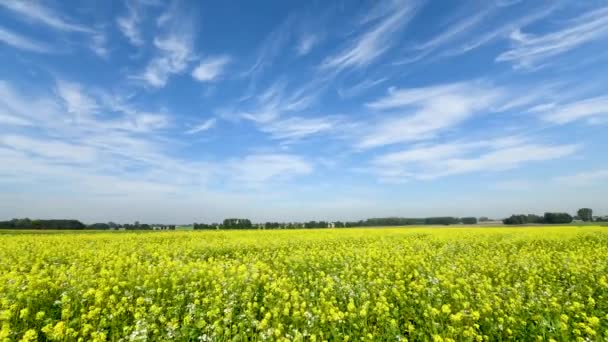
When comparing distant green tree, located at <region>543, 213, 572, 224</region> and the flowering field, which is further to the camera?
distant green tree, located at <region>543, 213, 572, 224</region>

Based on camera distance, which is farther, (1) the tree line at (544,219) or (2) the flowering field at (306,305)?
(1) the tree line at (544,219)

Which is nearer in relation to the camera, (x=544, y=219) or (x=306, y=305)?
(x=306, y=305)

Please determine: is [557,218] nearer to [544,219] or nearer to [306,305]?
[544,219]

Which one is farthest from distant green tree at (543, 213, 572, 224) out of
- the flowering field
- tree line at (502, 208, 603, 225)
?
the flowering field

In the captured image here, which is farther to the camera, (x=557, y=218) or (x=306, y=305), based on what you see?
(x=557, y=218)

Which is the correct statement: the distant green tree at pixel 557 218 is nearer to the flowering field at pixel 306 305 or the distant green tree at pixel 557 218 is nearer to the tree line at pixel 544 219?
the tree line at pixel 544 219

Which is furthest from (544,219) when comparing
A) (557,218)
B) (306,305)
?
(306,305)

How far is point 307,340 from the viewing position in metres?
5.45

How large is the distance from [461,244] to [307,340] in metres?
15.3

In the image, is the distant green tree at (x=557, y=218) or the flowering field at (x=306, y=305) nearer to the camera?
the flowering field at (x=306, y=305)

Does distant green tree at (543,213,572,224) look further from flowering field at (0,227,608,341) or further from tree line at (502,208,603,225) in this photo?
flowering field at (0,227,608,341)

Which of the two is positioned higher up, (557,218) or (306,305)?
(557,218)

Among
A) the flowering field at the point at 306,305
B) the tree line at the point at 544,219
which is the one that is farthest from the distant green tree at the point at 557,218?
the flowering field at the point at 306,305

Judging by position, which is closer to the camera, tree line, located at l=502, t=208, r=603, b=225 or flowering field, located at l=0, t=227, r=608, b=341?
flowering field, located at l=0, t=227, r=608, b=341
